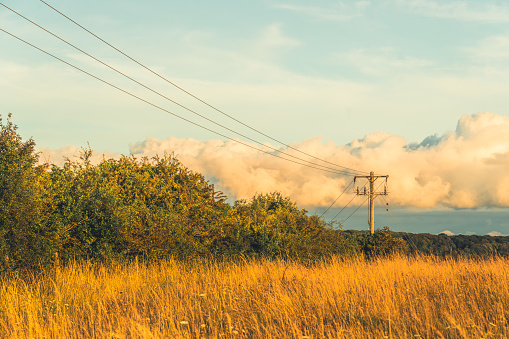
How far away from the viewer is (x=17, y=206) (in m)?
14.5

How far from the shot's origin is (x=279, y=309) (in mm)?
8648

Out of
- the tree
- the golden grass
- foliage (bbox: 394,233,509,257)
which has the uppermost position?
the tree

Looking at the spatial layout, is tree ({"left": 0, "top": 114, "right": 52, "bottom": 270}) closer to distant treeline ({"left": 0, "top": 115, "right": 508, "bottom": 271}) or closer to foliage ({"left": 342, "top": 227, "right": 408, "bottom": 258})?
distant treeline ({"left": 0, "top": 115, "right": 508, "bottom": 271})

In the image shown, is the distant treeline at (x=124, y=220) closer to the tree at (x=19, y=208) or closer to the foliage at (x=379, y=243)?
the tree at (x=19, y=208)

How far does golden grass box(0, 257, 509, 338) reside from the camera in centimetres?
747

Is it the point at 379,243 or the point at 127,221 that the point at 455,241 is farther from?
the point at 127,221

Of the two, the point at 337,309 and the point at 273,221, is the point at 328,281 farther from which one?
the point at 273,221

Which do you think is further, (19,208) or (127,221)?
(127,221)

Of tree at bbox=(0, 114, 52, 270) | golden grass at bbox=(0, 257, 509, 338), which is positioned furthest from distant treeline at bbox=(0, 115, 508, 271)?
golden grass at bbox=(0, 257, 509, 338)

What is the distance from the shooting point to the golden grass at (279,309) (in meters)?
7.47

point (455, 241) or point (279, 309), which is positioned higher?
point (279, 309)

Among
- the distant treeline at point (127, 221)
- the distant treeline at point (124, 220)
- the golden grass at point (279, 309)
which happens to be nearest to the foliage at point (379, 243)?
the distant treeline at point (127, 221)

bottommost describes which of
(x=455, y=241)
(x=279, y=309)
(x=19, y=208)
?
(x=455, y=241)

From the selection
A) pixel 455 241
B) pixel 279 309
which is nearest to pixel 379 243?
pixel 279 309
